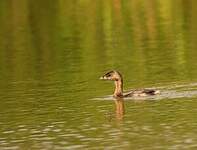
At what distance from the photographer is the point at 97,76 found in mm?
37125

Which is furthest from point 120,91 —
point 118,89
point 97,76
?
point 97,76

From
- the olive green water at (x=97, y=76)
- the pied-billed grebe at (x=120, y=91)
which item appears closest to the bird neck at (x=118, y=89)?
the pied-billed grebe at (x=120, y=91)

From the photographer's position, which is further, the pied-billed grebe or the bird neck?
the bird neck

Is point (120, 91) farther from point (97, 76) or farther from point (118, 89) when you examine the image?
point (97, 76)

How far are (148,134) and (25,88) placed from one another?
1177 centimetres

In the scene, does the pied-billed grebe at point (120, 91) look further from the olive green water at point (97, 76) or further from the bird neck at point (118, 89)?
the olive green water at point (97, 76)

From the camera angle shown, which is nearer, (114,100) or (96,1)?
(114,100)

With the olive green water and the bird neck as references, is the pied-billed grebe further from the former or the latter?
the olive green water

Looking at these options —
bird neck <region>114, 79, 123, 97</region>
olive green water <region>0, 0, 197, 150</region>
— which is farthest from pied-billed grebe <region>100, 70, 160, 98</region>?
olive green water <region>0, 0, 197, 150</region>

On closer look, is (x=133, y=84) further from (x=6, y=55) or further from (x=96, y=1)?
(x=96, y=1)

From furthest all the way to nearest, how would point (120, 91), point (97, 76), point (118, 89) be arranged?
1. point (97, 76)
2. point (118, 89)
3. point (120, 91)

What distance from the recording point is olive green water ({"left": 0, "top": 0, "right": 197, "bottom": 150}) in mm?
24359

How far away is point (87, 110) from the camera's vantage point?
2859 centimetres

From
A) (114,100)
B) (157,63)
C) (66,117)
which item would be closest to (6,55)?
(157,63)
